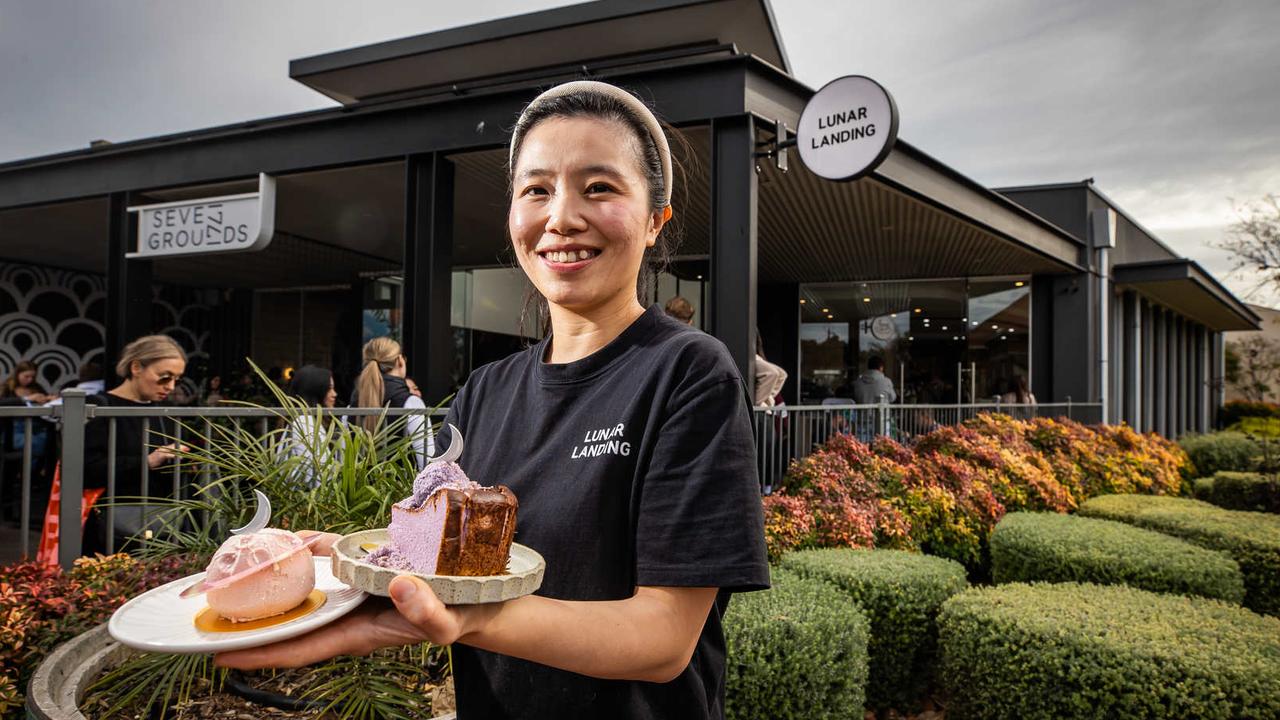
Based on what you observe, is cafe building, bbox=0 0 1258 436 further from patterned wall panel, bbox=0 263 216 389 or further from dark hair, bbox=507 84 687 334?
dark hair, bbox=507 84 687 334

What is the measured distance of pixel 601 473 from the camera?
3.03ft

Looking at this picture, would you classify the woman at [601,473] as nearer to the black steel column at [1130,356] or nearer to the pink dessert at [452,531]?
the pink dessert at [452,531]

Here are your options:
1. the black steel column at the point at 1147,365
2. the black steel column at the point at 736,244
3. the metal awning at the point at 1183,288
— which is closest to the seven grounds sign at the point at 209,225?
the black steel column at the point at 736,244

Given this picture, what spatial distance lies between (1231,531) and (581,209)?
6462 millimetres

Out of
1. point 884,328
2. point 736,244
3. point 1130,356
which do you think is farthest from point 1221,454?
point 736,244

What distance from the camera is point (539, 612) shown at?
29.0 inches

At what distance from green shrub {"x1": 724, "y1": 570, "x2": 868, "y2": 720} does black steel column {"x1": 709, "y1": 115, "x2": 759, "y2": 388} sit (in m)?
2.61

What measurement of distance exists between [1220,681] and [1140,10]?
44.0 ft

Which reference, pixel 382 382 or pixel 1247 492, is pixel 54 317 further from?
pixel 1247 492

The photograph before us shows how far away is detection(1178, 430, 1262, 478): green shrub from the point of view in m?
12.1

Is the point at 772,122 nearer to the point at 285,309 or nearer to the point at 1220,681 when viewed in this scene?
the point at 1220,681

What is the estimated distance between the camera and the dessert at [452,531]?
0.79 m

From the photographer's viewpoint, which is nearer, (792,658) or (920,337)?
(792,658)

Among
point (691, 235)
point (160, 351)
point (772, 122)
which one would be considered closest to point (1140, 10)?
point (691, 235)
